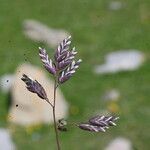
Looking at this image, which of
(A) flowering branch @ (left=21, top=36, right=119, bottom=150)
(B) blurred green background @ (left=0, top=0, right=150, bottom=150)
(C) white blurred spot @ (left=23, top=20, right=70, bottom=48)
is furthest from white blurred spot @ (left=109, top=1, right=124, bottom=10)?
(A) flowering branch @ (left=21, top=36, right=119, bottom=150)

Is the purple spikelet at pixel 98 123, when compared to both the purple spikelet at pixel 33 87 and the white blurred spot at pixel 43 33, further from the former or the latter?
the white blurred spot at pixel 43 33

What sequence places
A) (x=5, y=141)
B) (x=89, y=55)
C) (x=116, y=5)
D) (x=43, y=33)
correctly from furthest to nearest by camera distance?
(x=116, y=5)
(x=43, y=33)
(x=89, y=55)
(x=5, y=141)

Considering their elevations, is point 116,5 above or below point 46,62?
above

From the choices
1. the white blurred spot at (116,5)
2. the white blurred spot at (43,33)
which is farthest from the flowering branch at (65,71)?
the white blurred spot at (116,5)

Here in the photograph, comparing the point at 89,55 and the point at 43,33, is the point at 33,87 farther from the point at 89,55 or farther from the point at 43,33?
the point at 43,33

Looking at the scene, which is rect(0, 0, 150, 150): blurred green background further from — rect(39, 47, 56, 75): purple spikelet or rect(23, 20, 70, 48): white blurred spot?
rect(39, 47, 56, 75): purple spikelet

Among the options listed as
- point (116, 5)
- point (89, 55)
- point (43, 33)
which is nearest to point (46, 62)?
point (89, 55)

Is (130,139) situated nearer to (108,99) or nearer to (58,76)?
(108,99)

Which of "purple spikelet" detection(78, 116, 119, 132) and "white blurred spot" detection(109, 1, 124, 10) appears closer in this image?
"purple spikelet" detection(78, 116, 119, 132)
